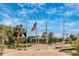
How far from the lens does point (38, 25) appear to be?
152cm

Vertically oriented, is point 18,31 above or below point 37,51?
above

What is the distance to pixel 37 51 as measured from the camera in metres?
1.52

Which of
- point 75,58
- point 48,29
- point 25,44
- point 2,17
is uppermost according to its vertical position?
point 2,17

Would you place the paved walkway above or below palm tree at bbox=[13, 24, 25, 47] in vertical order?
below

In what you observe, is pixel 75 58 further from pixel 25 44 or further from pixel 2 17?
pixel 2 17

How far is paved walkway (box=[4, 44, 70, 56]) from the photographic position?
4.93 ft

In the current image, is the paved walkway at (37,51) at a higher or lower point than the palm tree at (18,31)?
lower

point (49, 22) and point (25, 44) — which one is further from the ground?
point (49, 22)

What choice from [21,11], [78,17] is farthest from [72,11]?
[21,11]

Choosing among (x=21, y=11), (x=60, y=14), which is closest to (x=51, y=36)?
(x=60, y=14)

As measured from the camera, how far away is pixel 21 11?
1516mm

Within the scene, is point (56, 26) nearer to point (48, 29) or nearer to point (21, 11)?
point (48, 29)

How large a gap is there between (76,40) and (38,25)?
1.06ft

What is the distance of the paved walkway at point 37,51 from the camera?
1502 millimetres
